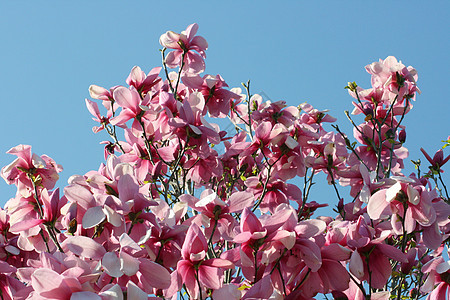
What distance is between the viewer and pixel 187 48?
3.00 meters

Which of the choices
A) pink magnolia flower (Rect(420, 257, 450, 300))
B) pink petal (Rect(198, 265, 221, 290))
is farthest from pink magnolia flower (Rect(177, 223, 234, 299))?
pink magnolia flower (Rect(420, 257, 450, 300))

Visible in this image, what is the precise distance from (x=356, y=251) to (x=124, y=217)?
0.75 metres

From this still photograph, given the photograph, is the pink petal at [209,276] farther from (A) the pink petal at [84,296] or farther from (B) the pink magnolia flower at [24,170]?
(B) the pink magnolia flower at [24,170]

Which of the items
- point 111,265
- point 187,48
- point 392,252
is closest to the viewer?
point 111,265

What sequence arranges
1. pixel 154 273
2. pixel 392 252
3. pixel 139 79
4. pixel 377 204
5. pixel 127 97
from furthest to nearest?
1. pixel 139 79
2. pixel 127 97
3. pixel 377 204
4. pixel 392 252
5. pixel 154 273

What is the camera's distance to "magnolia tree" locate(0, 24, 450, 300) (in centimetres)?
142

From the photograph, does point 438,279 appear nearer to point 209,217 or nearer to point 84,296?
point 209,217

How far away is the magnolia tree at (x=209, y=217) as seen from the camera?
4.66 ft

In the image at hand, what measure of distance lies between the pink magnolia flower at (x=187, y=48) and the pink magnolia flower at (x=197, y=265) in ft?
5.65

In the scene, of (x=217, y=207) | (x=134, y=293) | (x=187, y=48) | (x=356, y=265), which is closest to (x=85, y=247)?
(x=134, y=293)

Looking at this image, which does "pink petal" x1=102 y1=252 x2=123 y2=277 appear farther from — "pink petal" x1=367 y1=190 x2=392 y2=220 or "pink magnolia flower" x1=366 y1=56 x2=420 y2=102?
"pink magnolia flower" x1=366 y1=56 x2=420 y2=102

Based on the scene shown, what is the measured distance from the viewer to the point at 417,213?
5.81ft

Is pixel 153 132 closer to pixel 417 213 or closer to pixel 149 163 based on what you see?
pixel 149 163

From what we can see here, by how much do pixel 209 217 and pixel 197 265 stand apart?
0.32 meters
